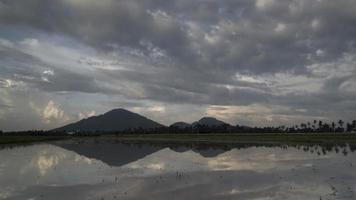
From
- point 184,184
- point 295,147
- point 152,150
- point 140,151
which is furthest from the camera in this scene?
point 295,147

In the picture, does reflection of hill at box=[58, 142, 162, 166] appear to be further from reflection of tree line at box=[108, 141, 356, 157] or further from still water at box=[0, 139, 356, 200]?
still water at box=[0, 139, 356, 200]

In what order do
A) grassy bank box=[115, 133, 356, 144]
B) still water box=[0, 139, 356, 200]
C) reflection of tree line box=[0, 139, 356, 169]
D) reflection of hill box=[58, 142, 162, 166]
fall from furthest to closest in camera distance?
grassy bank box=[115, 133, 356, 144] < reflection of tree line box=[0, 139, 356, 169] < reflection of hill box=[58, 142, 162, 166] < still water box=[0, 139, 356, 200]

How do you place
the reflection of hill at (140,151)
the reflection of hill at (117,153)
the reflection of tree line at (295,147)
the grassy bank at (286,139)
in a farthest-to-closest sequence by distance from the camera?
1. the grassy bank at (286,139)
2. the reflection of tree line at (295,147)
3. the reflection of hill at (140,151)
4. the reflection of hill at (117,153)

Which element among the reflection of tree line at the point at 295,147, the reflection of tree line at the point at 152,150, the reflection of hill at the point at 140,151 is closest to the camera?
the reflection of hill at the point at 140,151

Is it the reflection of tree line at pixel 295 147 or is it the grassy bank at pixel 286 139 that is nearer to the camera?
the reflection of tree line at pixel 295 147

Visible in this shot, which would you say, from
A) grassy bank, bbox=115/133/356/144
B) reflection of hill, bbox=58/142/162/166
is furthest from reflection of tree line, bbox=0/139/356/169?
grassy bank, bbox=115/133/356/144

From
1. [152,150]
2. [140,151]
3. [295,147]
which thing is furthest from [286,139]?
[140,151]

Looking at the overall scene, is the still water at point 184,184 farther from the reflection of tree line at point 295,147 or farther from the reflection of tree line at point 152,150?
the reflection of tree line at point 295,147

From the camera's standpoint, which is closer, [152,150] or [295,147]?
[152,150]

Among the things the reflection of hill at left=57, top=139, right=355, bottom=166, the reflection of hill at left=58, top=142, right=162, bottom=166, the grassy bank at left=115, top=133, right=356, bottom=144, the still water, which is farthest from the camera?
the grassy bank at left=115, top=133, right=356, bottom=144

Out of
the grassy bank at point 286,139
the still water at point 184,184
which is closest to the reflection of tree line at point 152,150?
the still water at point 184,184

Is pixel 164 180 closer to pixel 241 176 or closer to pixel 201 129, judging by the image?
pixel 241 176

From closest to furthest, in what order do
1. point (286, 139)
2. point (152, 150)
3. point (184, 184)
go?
point (184, 184) → point (152, 150) → point (286, 139)

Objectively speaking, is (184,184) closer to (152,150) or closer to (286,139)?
(152,150)
